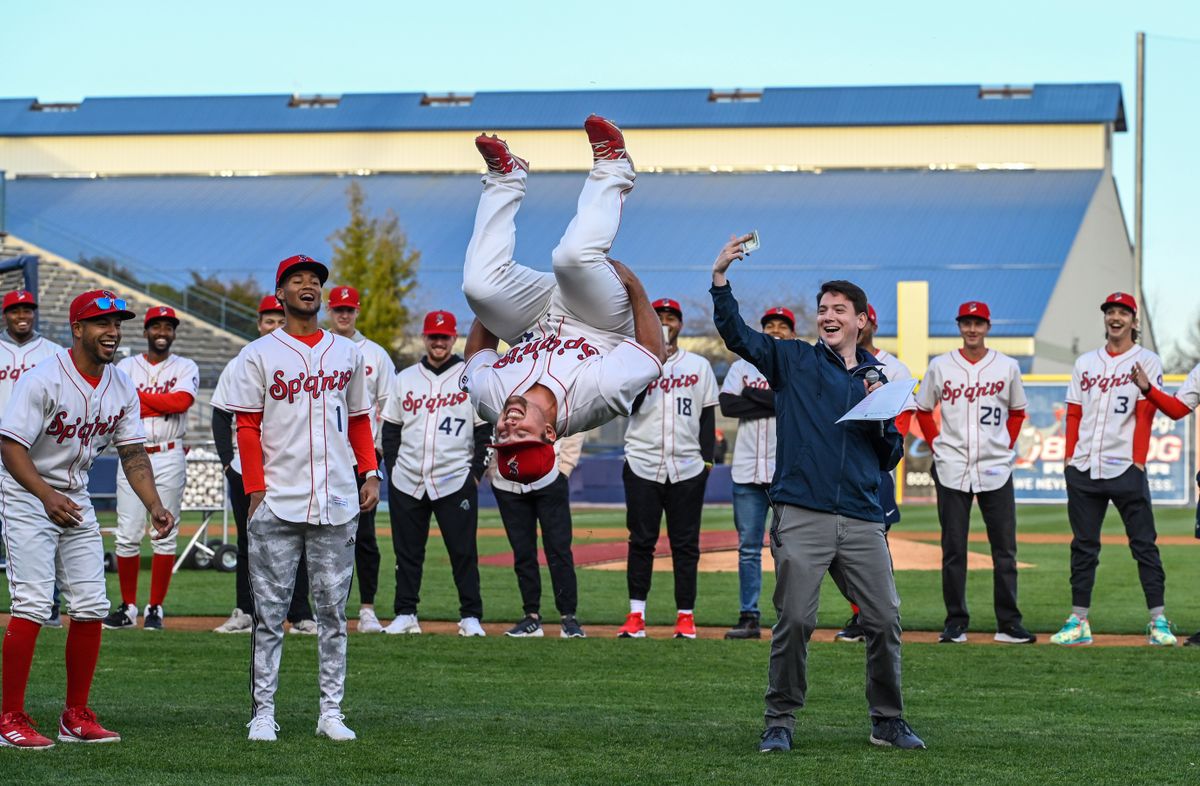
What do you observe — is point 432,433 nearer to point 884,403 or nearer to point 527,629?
point 527,629

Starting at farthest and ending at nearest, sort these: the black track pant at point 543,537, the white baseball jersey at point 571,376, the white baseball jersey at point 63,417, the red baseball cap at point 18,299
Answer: the black track pant at point 543,537, the red baseball cap at point 18,299, the white baseball jersey at point 63,417, the white baseball jersey at point 571,376

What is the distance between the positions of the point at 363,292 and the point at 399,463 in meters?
29.3

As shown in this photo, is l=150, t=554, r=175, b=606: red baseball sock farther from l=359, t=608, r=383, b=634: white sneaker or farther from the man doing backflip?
the man doing backflip

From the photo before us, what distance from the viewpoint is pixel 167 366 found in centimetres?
1193

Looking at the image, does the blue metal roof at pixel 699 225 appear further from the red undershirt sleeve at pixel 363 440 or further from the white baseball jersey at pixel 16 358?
the red undershirt sleeve at pixel 363 440

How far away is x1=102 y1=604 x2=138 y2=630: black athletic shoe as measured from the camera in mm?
11938

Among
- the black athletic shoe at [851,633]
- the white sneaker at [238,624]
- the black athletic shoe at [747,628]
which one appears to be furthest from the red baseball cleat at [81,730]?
the black athletic shoe at [851,633]

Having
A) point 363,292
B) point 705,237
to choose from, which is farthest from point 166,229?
point 705,237

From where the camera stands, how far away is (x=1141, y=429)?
1112cm

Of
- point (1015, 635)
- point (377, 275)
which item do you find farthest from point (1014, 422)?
point (377, 275)

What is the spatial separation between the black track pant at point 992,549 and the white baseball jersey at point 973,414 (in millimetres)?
116

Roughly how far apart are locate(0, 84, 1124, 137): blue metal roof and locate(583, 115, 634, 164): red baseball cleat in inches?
1761

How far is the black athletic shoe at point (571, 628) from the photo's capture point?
1149 centimetres

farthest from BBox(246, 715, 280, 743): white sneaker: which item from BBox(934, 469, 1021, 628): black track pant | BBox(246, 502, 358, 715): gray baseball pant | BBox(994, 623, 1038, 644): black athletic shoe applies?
BBox(994, 623, 1038, 644): black athletic shoe
